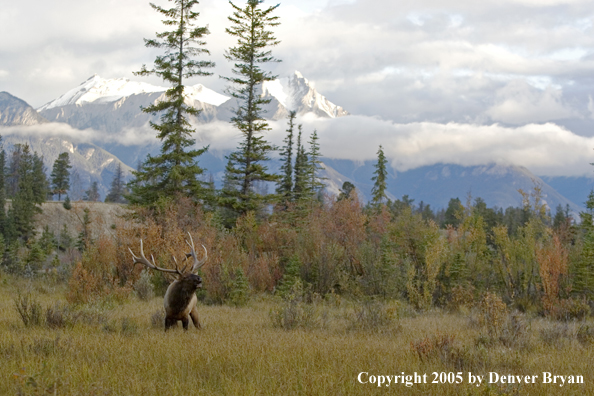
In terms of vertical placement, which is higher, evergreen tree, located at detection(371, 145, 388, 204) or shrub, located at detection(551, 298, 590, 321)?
evergreen tree, located at detection(371, 145, 388, 204)

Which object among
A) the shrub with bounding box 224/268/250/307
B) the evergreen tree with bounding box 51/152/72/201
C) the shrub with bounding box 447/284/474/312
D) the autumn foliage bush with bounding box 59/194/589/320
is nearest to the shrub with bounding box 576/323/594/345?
the autumn foliage bush with bounding box 59/194/589/320

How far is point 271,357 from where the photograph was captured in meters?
5.96

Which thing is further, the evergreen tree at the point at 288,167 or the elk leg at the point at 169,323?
the evergreen tree at the point at 288,167

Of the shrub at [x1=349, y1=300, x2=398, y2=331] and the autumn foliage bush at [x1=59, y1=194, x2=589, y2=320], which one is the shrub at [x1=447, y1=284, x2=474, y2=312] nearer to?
the autumn foliage bush at [x1=59, y1=194, x2=589, y2=320]

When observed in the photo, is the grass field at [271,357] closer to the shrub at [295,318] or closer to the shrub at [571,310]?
the shrub at [295,318]

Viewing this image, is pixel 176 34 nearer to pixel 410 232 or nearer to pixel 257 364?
pixel 410 232

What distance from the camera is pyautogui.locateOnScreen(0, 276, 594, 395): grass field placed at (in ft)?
15.8

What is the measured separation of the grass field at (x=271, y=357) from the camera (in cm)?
482

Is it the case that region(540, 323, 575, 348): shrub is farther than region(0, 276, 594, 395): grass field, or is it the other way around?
region(540, 323, 575, 348): shrub

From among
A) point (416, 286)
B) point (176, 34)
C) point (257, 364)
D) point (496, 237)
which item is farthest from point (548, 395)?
point (176, 34)

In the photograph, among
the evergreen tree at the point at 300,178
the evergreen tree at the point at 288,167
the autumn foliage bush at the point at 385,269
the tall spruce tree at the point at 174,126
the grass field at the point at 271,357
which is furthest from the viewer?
the evergreen tree at the point at 288,167

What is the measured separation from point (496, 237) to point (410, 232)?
9.21ft

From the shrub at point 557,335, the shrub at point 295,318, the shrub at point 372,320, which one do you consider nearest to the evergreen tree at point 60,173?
the shrub at point 295,318

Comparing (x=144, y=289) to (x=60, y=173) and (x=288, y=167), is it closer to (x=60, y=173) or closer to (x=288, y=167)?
(x=288, y=167)
